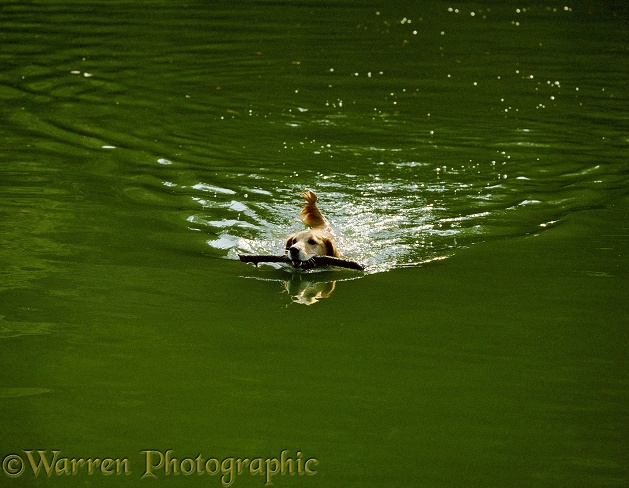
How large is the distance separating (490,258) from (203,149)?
4644 mm

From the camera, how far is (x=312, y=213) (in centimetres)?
888

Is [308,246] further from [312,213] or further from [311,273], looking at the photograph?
[312,213]

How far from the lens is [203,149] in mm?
11836

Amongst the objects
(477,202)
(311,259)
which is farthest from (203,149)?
(311,259)

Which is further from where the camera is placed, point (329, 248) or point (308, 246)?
point (329, 248)

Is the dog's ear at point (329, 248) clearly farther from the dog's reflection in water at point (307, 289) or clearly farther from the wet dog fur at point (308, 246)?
the dog's reflection in water at point (307, 289)

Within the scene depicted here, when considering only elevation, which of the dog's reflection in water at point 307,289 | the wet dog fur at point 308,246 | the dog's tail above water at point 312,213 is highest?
the dog's tail above water at point 312,213

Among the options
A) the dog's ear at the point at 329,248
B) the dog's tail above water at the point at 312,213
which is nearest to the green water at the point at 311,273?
the dog's ear at the point at 329,248

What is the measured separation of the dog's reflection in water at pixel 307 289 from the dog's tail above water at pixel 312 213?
1022 millimetres

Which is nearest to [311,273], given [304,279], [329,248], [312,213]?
[304,279]

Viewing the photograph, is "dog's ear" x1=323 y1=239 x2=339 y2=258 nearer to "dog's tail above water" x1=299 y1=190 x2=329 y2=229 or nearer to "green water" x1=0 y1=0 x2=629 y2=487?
"green water" x1=0 y1=0 x2=629 y2=487

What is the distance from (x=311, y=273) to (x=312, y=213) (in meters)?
1.03

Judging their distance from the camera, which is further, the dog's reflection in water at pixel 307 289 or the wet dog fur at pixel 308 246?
the wet dog fur at pixel 308 246

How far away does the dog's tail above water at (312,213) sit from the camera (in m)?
8.84
